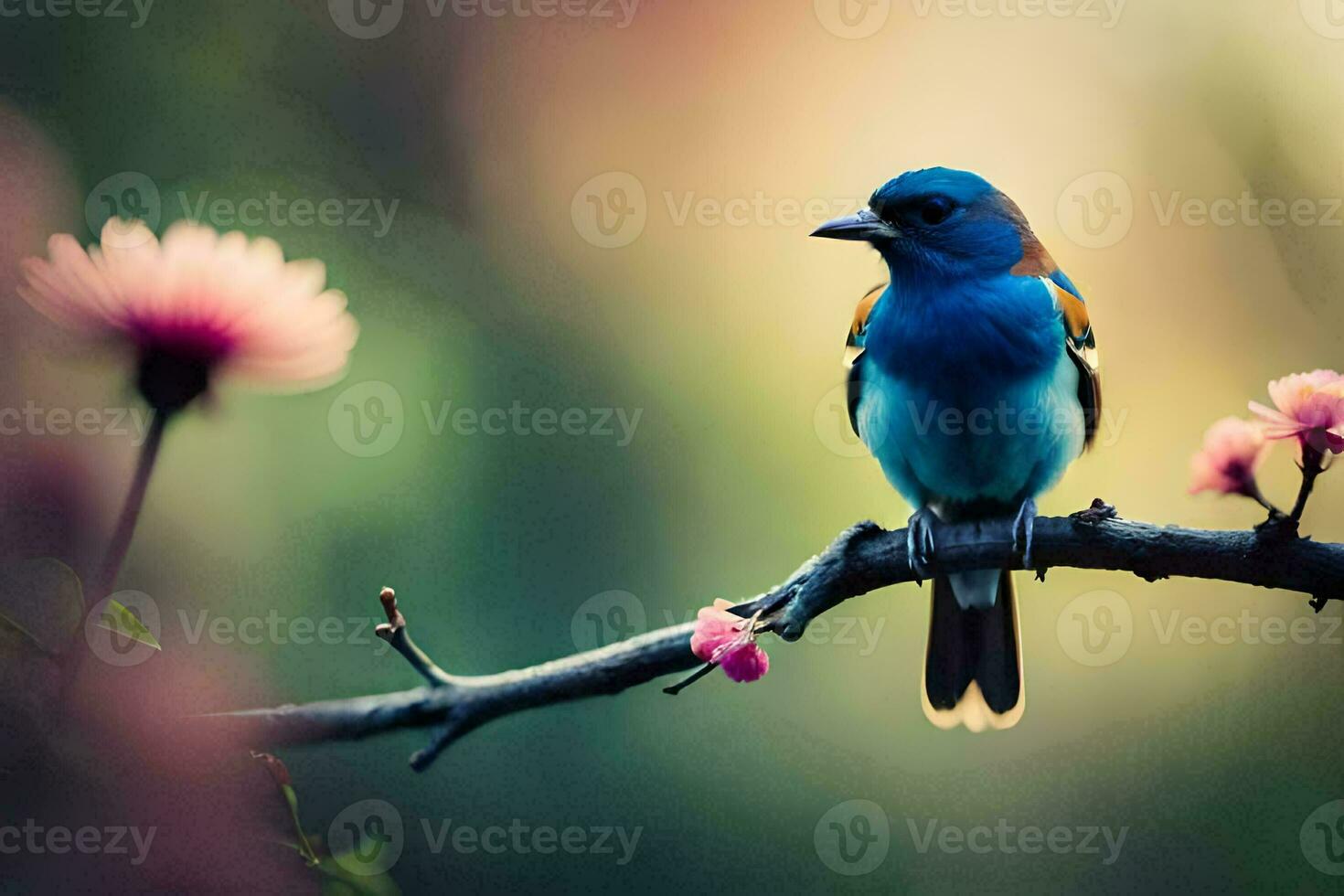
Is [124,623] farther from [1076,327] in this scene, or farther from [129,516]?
[1076,327]

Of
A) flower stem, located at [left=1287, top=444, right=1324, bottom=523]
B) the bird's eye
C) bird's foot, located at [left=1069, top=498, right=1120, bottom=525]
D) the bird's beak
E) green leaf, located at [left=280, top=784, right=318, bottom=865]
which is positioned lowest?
green leaf, located at [left=280, top=784, right=318, bottom=865]

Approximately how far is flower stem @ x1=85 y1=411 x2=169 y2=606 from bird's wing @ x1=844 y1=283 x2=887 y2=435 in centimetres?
58

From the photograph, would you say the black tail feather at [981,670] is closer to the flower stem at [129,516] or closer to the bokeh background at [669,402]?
the bokeh background at [669,402]

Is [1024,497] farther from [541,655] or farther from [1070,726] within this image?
[541,655]

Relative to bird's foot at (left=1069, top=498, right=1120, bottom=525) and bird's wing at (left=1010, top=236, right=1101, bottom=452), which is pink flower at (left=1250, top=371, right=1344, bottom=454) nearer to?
bird's foot at (left=1069, top=498, right=1120, bottom=525)

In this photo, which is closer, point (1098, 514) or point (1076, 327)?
point (1098, 514)

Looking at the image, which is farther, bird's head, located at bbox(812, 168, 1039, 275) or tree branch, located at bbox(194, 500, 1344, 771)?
bird's head, located at bbox(812, 168, 1039, 275)

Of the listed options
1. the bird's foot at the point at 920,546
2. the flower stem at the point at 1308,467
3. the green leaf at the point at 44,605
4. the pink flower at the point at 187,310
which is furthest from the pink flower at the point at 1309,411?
the green leaf at the point at 44,605

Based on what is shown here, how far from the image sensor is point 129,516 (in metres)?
0.60

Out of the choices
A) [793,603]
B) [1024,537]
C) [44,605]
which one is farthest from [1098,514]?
[44,605]

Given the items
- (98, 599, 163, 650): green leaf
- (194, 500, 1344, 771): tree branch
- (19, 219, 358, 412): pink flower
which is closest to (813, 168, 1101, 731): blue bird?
(194, 500, 1344, 771): tree branch

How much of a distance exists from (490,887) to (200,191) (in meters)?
0.69

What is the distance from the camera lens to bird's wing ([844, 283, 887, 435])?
101 cm

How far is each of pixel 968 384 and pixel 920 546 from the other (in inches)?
7.3
